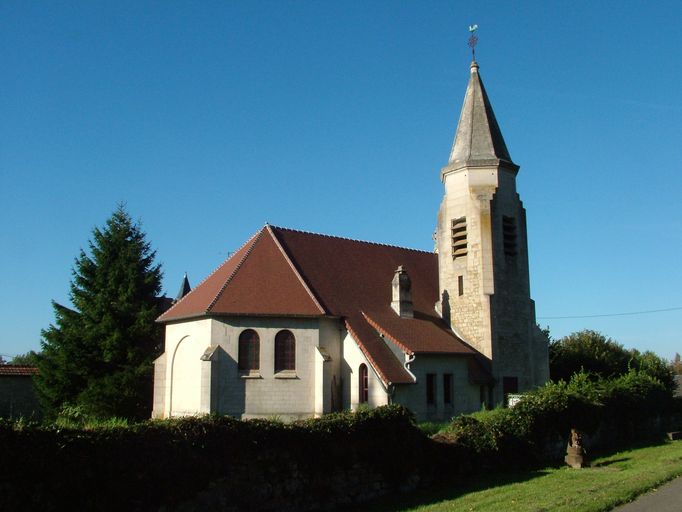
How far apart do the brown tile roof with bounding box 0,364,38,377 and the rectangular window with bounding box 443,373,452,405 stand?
21.6 meters

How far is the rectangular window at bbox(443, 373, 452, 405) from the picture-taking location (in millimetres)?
27688

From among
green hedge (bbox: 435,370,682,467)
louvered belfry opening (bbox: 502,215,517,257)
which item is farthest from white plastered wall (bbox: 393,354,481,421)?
louvered belfry opening (bbox: 502,215,517,257)

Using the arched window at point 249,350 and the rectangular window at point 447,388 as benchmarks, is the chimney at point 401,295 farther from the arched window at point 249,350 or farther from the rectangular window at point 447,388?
the arched window at point 249,350

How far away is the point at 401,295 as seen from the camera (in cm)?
2978

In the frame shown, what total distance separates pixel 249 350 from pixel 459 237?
39.8 feet

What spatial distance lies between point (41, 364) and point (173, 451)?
77.3 feet

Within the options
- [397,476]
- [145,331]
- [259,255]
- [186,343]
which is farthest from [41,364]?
[397,476]

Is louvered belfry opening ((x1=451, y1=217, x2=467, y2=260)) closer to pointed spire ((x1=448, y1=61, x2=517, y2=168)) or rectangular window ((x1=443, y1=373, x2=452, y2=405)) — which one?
pointed spire ((x1=448, y1=61, x2=517, y2=168))

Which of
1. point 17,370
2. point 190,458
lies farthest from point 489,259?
point 17,370

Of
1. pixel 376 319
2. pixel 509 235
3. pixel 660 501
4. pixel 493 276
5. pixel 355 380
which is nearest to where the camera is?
pixel 660 501

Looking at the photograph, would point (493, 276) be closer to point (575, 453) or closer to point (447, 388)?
point (447, 388)

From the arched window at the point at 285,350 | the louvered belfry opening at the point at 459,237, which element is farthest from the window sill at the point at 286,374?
the louvered belfry opening at the point at 459,237

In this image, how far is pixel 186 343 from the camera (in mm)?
27078

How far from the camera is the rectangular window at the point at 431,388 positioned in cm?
2692
